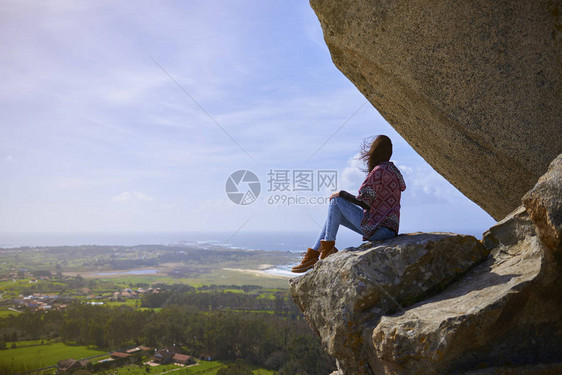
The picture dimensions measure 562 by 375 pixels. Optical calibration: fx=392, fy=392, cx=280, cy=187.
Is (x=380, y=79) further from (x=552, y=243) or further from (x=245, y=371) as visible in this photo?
(x=245, y=371)

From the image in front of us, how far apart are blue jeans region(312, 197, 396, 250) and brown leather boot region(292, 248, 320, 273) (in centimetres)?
36

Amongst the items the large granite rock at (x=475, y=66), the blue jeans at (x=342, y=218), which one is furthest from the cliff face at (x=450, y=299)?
the large granite rock at (x=475, y=66)

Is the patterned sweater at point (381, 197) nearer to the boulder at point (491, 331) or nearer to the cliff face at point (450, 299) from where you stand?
the cliff face at point (450, 299)

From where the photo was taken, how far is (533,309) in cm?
496

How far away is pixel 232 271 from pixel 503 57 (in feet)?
165

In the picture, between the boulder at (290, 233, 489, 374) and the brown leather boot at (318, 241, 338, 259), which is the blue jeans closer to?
the brown leather boot at (318, 241, 338, 259)

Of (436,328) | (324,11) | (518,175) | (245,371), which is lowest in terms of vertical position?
(245,371)

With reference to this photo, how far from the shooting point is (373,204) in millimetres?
7102

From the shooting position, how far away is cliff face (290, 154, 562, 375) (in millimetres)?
4809

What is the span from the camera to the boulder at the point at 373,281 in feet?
20.1

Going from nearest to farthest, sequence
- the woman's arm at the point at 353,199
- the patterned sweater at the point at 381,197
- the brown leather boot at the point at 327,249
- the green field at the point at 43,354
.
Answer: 1. the patterned sweater at the point at 381,197
2. the woman's arm at the point at 353,199
3. the brown leather boot at the point at 327,249
4. the green field at the point at 43,354

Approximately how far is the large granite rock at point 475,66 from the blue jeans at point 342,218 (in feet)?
9.15

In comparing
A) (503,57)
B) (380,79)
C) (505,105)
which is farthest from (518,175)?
(380,79)

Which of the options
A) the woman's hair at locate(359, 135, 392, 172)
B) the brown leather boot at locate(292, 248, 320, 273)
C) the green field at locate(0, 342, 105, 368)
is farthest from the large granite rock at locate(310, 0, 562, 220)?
the green field at locate(0, 342, 105, 368)
